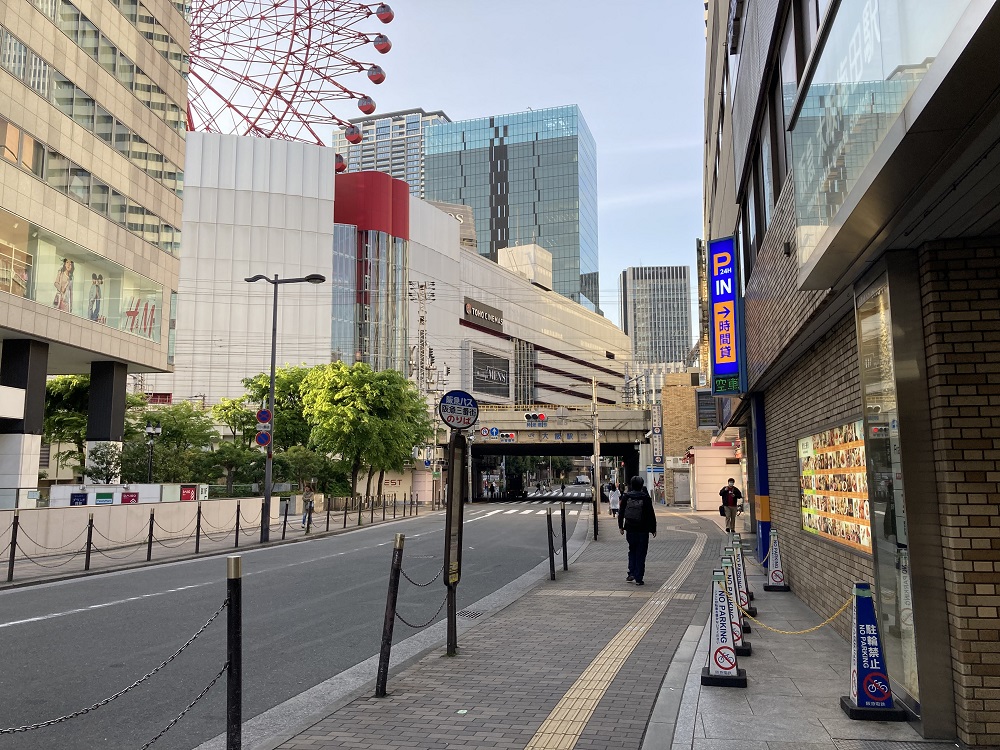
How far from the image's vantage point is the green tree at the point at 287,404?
49469 millimetres

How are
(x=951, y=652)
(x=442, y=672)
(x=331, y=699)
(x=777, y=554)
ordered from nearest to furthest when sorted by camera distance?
(x=951, y=652)
(x=331, y=699)
(x=442, y=672)
(x=777, y=554)

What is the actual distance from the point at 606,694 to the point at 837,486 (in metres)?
4.01

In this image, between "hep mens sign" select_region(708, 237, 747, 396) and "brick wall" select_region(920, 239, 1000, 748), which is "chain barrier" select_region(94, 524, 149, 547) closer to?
"hep mens sign" select_region(708, 237, 747, 396)

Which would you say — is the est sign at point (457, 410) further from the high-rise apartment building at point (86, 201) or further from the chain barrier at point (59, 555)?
the high-rise apartment building at point (86, 201)

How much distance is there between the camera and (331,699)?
21.6 feet

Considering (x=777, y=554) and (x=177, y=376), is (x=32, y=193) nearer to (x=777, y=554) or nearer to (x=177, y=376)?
(x=777, y=554)

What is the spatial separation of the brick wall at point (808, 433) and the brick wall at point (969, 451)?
76.2 inches

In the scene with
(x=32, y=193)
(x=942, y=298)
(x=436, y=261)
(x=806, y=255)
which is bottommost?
(x=942, y=298)

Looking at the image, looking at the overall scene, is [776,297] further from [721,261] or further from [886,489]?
[721,261]

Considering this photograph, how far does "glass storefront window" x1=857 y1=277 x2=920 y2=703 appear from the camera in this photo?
18.2 ft

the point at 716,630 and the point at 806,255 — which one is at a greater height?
the point at 806,255

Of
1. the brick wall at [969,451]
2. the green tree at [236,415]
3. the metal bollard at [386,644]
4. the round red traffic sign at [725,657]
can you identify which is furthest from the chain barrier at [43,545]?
the green tree at [236,415]

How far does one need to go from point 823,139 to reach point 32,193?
24.4m

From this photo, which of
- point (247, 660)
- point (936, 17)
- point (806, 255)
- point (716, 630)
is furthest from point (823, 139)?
point (247, 660)
